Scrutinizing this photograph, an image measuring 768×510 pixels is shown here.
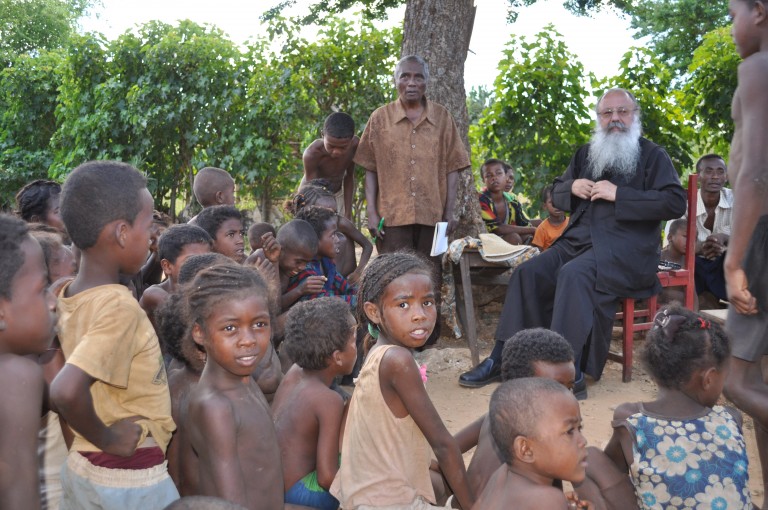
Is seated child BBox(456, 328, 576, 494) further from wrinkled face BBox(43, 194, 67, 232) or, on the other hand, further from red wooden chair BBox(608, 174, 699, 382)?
wrinkled face BBox(43, 194, 67, 232)

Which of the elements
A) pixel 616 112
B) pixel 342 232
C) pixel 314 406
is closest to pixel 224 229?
pixel 342 232

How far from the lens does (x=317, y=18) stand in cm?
778

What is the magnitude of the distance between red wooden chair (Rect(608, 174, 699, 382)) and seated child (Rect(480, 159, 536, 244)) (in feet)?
6.63

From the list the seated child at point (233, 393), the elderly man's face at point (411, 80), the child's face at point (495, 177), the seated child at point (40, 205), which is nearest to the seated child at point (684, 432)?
the seated child at point (233, 393)

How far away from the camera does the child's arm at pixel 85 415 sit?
2020mm

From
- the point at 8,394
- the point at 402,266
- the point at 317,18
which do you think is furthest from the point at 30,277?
the point at 317,18

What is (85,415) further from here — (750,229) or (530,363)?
(750,229)

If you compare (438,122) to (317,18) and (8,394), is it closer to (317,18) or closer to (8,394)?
(317,18)

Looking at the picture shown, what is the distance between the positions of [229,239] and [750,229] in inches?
104

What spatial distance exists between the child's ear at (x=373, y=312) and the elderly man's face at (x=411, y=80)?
11.2 feet

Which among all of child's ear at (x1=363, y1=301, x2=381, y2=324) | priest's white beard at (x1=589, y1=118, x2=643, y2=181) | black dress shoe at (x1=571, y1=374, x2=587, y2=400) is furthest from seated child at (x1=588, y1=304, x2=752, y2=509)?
priest's white beard at (x1=589, y1=118, x2=643, y2=181)

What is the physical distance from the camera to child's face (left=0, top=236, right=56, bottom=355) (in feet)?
5.97

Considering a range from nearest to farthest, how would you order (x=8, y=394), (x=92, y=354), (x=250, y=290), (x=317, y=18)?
1. (x=8, y=394)
2. (x=92, y=354)
3. (x=250, y=290)
4. (x=317, y=18)

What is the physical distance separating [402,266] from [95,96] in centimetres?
833
